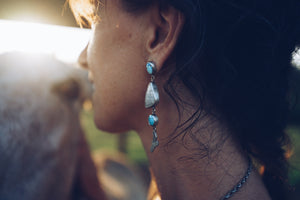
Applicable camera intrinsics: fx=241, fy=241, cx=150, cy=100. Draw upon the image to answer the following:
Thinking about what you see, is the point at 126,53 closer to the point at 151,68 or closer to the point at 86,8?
the point at 151,68

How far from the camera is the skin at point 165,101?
73 centimetres

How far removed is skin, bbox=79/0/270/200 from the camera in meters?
0.73

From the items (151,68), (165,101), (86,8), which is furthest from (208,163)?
(86,8)


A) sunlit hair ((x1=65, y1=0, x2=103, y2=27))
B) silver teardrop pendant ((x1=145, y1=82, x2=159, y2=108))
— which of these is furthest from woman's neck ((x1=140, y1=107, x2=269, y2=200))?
sunlit hair ((x1=65, y1=0, x2=103, y2=27))

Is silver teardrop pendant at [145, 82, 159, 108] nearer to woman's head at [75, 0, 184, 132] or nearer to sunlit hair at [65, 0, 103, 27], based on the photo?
woman's head at [75, 0, 184, 132]

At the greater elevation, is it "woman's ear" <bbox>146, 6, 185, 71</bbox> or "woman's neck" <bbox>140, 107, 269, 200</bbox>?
"woman's ear" <bbox>146, 6, 185, 71</bbox>

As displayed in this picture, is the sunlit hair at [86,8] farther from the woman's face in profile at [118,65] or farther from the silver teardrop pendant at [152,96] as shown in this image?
the silver teardrop pendant at [152,96]

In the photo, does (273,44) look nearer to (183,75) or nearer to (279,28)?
(279,28)

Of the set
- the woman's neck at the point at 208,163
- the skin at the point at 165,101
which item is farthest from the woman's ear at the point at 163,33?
the woman's neck at the point at 208,163

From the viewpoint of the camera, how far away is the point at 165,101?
81 centimetres

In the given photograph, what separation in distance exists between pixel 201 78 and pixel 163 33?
7.2 inches

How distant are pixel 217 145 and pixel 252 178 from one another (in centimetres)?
16

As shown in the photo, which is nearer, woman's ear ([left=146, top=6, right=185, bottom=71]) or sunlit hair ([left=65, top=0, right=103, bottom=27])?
woman's ear ([left=146, top=6, right=185, bottom=71])

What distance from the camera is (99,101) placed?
928mm
